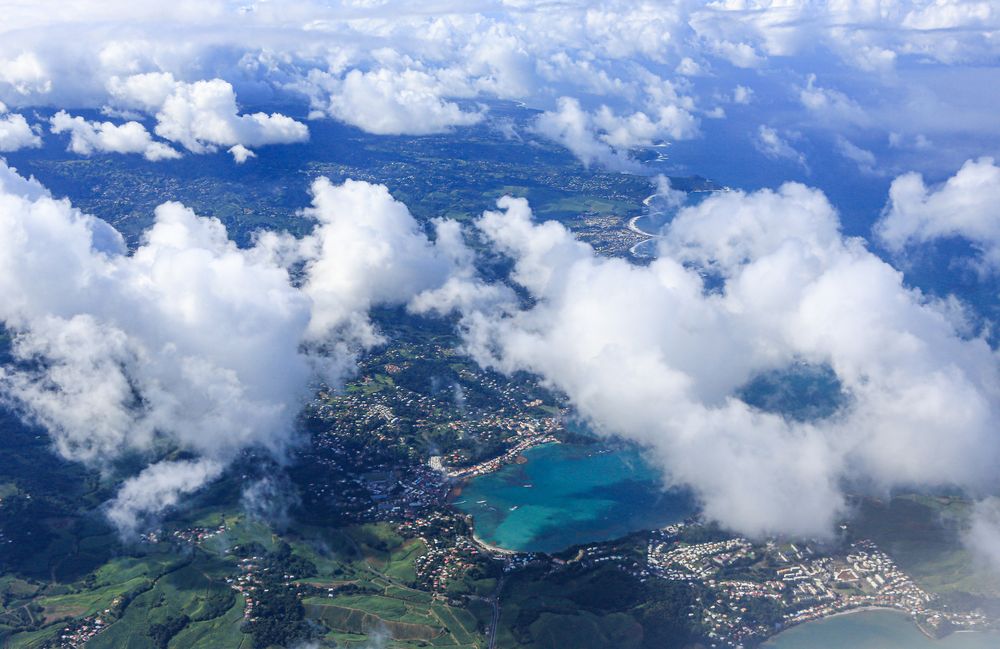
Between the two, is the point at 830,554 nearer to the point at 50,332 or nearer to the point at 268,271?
the point at 268,271

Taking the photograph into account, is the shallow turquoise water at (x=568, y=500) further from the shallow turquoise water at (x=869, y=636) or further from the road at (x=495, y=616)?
the shallow turquoise water at (x=869, y=636)

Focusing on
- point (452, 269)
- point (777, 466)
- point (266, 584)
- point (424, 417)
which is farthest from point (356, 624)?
point (452, 269)

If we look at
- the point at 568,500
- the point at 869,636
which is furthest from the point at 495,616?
the point at 869,636

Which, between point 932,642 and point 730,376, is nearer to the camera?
point 932,642

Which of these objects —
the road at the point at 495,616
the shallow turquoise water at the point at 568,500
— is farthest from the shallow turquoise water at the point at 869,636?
the road at the point at 495,616

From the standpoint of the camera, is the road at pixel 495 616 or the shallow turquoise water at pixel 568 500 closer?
the road at pixel 495 616

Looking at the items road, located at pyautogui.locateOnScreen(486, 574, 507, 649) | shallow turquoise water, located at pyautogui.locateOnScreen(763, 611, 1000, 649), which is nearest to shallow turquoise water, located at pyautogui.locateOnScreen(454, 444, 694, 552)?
road, located at pyautogui.locateOnScreen(486, 574, 507, 649)

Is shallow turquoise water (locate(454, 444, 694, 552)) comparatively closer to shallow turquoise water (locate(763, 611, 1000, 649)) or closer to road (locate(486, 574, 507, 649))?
road (locate(486, 574, 507, 649))
